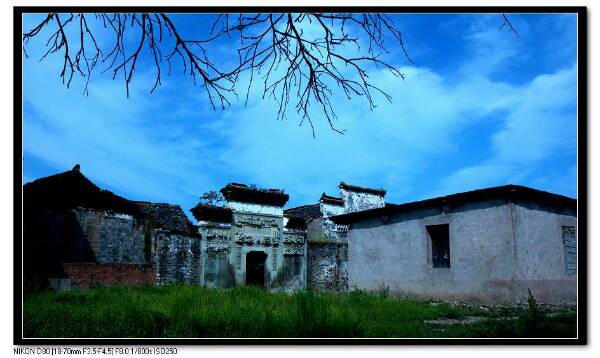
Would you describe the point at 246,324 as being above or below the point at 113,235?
below

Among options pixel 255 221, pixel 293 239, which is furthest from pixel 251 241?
pixel 293 239

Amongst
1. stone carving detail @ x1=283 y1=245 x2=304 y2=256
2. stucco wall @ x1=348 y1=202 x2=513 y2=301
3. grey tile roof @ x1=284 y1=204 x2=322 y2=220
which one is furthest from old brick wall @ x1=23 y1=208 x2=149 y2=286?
stucco wall @ x1=348 y1=202 x2=513 y2=301

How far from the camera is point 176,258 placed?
1266 cm

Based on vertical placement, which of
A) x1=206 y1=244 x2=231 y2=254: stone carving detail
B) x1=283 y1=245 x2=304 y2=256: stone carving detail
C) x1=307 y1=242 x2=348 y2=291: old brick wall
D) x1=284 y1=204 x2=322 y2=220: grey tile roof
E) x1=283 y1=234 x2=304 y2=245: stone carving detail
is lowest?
x1=307 y1=242 x2=348 y2=291: old brick wall

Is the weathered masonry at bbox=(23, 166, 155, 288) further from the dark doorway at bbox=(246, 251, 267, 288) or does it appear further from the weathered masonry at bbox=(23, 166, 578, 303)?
the dark doorway at bbox=(246, 251, 267, 288)

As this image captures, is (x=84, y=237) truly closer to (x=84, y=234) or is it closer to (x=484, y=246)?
(x=84, y=234)

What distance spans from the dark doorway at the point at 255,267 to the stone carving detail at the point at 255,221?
2.86 feet

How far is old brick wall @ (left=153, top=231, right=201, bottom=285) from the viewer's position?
1235cm

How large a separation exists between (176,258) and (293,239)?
3.76 meters

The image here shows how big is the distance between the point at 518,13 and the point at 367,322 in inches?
126

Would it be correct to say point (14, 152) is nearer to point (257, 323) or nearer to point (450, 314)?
point (257, 323)

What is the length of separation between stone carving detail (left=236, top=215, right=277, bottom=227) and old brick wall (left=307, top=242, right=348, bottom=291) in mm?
1576

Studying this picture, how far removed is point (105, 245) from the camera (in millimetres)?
12281
